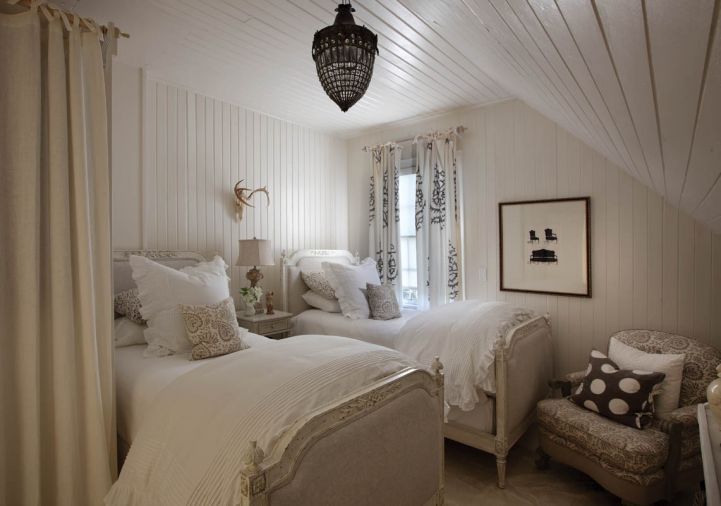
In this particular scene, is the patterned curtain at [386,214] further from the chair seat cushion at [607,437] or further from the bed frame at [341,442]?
the bed frame at [341,442]

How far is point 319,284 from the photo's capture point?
3.69 meters

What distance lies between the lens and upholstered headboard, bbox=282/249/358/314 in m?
3.78

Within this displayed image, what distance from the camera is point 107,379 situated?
5.28ft

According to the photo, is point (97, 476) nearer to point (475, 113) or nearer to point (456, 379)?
point (456, 379)

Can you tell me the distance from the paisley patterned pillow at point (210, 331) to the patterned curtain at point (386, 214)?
2251mm

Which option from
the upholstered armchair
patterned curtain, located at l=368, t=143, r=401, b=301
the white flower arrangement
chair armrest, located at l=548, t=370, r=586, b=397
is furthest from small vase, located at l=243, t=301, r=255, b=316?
chair armrest, located at l=548, t=370, r=586, b=397

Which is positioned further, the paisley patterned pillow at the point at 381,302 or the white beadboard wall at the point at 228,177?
the paisley patterned pillow at the point at 381,302

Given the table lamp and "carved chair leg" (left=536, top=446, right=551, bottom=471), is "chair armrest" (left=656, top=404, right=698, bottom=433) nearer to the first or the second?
"carved chair leg" (left=536, top=446, right=551, bottom=471)

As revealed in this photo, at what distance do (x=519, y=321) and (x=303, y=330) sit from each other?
6.12 ft

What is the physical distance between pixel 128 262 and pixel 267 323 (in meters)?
1.13

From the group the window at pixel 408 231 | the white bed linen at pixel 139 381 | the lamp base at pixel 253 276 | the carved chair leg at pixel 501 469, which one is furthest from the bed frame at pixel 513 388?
the lamp base at pixel 253 276

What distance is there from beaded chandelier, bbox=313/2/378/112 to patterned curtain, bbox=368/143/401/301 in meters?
2.44

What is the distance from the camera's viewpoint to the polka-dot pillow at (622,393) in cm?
Answer: 213

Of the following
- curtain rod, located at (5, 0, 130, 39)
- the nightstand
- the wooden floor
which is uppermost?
curtain rod, located at (5, 0, 130, 39)
